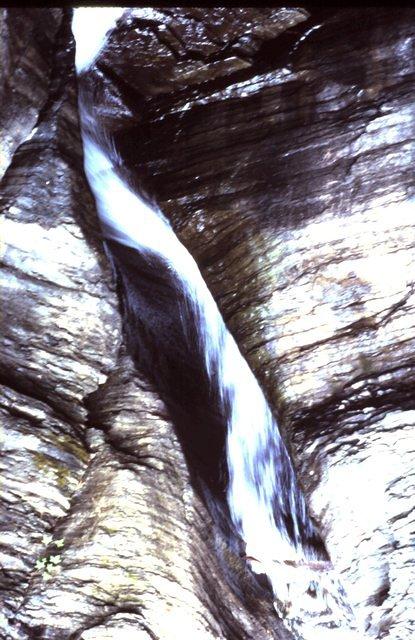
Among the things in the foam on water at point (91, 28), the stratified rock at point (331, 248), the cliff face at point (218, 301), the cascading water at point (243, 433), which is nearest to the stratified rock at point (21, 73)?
the cliff face at point (218, 301)

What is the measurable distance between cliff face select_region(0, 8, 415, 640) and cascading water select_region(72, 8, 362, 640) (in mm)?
197

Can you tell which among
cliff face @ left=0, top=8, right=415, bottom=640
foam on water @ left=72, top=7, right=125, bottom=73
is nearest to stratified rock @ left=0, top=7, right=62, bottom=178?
cliff face @ left=0, top=8, right=415, bottom=640

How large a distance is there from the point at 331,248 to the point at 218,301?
1096mm

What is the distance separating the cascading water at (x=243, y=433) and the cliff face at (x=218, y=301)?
197mm

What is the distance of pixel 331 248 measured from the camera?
5125 mm

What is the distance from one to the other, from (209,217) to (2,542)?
3.20m

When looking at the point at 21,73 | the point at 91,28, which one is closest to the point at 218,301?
the point at 21,73

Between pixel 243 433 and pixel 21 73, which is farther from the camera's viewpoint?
pixel 243 433

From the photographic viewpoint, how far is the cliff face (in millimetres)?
3945

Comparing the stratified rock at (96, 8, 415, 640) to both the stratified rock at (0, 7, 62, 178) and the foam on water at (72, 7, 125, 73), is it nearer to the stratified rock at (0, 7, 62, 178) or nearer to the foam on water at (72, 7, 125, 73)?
the stratified rock at (0, 7, 62, 178)

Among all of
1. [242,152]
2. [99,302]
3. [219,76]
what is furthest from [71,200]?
[219,76]

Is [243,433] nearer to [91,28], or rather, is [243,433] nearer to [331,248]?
[331,248]

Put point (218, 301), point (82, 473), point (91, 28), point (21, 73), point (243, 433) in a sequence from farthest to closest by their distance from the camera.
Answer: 1. point (91, 28)
2. point (218, 301)
3. point (243, 433)
4. point (21, 73)
5. point (82, 473)

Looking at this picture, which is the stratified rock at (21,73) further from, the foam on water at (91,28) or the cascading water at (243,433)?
the foam on water at (91,28)
